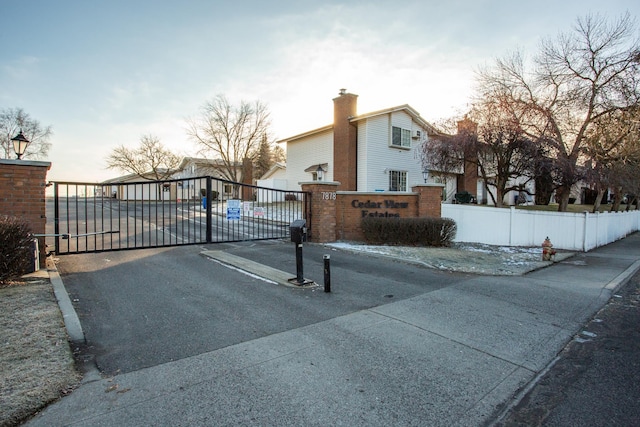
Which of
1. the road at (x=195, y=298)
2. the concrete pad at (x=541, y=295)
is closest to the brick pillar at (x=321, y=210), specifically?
the road at (x=195, y=298)

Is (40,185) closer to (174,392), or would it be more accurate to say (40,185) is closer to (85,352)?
(85,352)

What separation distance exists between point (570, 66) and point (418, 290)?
1827 cm

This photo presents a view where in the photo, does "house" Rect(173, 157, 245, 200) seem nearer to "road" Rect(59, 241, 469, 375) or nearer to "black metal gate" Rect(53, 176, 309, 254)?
"black metal gate" Rect(53, 176, 309, 254)

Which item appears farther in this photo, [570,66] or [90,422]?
[570,66]

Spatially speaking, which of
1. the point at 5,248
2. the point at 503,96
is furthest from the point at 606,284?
the point at 503,96

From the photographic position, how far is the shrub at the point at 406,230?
11.5m

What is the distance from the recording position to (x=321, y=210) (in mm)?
11375

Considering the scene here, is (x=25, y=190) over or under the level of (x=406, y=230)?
over

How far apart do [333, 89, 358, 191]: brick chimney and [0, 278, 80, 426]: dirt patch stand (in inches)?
732

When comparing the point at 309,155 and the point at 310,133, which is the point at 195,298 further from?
the point at 309,155

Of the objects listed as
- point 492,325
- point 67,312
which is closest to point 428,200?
point 492,325

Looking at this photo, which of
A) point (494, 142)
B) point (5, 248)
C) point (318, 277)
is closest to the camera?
point (5, 248)

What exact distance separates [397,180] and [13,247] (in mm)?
21125

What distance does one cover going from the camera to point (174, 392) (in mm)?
2939
